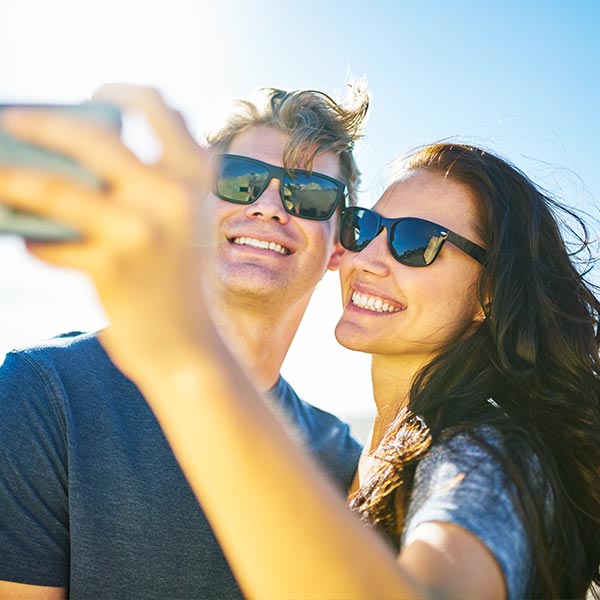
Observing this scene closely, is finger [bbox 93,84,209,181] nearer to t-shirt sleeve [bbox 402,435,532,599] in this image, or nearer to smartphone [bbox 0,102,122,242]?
smartphone [bbox 0,102,122,242]

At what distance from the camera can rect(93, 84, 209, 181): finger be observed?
3.14ft

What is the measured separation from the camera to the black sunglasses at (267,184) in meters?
4.07

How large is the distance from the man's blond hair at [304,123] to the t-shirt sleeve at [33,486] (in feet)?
7.06

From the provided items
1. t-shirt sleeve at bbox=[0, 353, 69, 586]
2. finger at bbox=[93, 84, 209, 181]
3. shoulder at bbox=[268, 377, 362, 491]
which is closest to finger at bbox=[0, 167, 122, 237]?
finger at bbox=[93, 84, 209, 181]

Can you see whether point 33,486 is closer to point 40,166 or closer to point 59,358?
point 59,358

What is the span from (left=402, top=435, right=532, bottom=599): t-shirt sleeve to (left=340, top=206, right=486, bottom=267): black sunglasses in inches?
48.3

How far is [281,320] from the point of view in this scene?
13.8 feet

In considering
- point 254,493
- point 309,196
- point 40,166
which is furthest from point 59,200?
point 309,196

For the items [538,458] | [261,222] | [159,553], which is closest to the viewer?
[538,458]

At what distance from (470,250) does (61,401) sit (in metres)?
1.92

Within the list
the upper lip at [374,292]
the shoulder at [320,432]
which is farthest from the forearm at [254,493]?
the shoulder at [320,432]

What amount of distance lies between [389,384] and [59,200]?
2.28m

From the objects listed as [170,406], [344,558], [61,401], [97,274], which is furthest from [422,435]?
[61,401]

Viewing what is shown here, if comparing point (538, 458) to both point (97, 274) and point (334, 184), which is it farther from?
point (334, 184)
